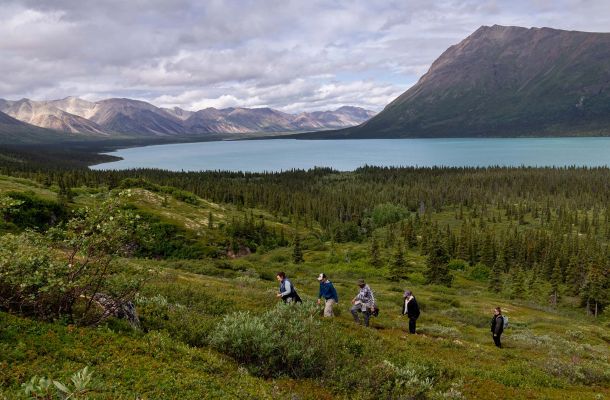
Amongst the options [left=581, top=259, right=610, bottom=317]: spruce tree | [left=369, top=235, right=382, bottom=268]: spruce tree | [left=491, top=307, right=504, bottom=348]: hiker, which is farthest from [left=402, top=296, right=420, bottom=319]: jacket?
[left=369, top=235, right=382, bottom=268]: spruce tree

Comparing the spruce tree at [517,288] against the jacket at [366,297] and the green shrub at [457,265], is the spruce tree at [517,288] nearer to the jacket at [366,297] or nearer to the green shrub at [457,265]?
the green shrub at [457,265]

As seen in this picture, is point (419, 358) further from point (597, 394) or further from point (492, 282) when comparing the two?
point (492, 282)

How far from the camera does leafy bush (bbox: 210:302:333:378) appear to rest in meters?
16.1

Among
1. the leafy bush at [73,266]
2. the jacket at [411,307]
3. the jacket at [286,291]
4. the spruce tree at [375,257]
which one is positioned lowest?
the spruce tree at [375,257]

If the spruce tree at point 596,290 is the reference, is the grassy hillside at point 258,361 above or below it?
above

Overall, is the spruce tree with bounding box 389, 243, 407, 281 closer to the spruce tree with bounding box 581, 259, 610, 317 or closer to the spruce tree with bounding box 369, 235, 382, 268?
the spruce tree with bounding box 369, 235, 382, 268

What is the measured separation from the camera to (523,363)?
23.2 metres

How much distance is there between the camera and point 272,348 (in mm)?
16094

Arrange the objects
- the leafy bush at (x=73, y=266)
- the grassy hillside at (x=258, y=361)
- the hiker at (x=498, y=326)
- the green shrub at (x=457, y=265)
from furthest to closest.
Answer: the green shrub at (x=457, y=265) → the hiker at (x=498, y=326) → the leafy bush at (x=73, y=266) → the grassy hillside at (x=258, y=361)

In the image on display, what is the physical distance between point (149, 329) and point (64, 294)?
11.9 feet

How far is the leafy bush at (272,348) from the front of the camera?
52.7ft

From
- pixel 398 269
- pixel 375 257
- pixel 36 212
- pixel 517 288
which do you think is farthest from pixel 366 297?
pixel 36 212

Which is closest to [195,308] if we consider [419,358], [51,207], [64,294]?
[64,294]

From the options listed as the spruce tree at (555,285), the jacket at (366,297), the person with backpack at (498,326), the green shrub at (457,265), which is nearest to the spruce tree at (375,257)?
the green shrub at (457,265)
